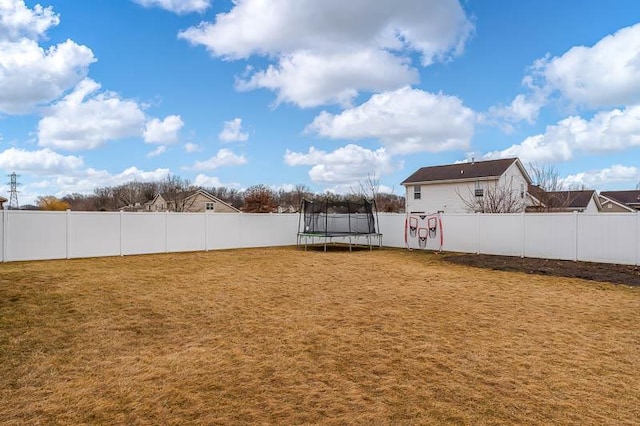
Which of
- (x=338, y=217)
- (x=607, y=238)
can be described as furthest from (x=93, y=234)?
(x=607, y=238)

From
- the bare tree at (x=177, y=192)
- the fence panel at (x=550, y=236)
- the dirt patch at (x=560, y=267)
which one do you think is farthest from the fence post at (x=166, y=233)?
the bare tree at (x=177, y=192)

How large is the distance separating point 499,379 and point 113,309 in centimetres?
512

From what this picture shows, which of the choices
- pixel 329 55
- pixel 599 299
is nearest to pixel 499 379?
pixel 599 299

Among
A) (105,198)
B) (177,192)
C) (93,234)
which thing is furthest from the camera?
(105,198)

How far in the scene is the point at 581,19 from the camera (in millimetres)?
10133

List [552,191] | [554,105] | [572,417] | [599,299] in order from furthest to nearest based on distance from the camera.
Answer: [552,191]
[554,105]
[599,299]
[572,417]

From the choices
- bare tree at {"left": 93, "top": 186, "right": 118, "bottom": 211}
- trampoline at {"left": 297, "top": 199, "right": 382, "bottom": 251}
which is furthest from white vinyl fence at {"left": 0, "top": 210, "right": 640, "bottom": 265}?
bare tree at {"left": 93, "top": 186, "right": 118, "bottom": 211}

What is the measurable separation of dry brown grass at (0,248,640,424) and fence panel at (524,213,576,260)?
3.60 metres

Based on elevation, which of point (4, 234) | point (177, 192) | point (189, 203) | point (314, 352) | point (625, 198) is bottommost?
point (314, 352)

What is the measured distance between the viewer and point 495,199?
19844mm

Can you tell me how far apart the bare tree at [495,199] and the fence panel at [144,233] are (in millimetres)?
14592

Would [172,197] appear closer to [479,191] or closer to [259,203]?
[259,203]

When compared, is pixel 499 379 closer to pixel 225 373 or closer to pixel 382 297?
pixel 225 373

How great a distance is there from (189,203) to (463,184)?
1022 inches
